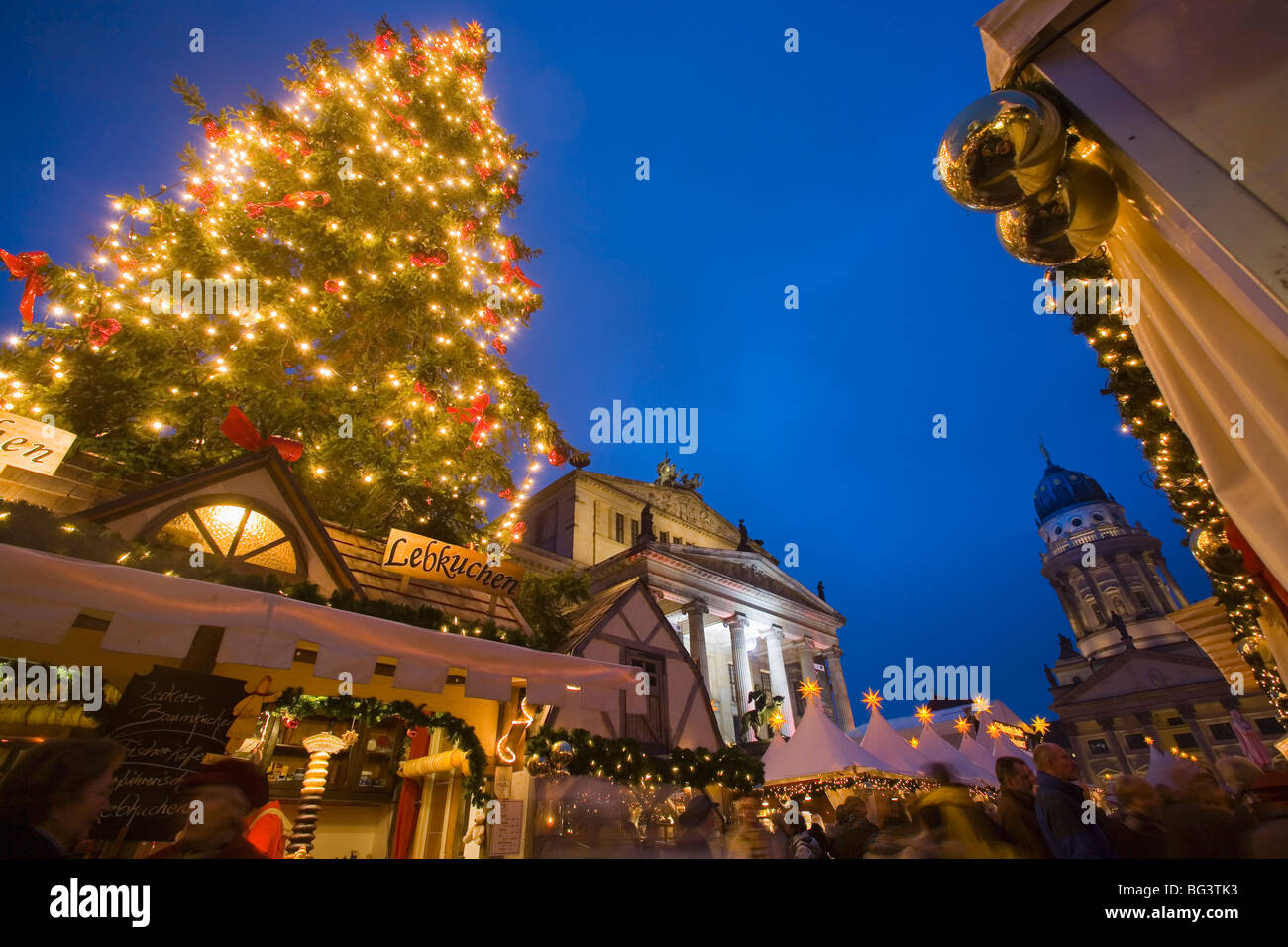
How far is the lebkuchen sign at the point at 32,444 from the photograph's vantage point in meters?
4.86

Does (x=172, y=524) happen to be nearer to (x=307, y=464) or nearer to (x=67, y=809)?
(x=307, y=464)

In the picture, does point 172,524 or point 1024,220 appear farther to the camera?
point 172,524

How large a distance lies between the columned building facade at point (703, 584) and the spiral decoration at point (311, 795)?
2113 cm

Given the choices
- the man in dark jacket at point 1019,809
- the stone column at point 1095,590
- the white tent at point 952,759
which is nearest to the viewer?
the man in dark jacket at point 1019,809

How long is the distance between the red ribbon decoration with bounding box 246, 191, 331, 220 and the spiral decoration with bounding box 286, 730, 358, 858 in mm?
8103

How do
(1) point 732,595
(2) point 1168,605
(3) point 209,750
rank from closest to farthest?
(3) point 209,750, (1) point 732,595, (2) point 1168,605

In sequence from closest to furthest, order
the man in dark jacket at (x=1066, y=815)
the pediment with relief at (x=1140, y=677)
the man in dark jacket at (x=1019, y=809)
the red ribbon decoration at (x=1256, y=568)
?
the man in dark jacket at (x=1066, y=815)
the man in dark jacket at (x=1019, y=809)
the red ribbon decoration at (x=1256, y=568)
the pediment with relief at (x=1140, y=677)

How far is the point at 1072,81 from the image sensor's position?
7.02ft

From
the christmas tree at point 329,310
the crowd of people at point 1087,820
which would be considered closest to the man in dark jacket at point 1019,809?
the crowd of people at point 1087,820

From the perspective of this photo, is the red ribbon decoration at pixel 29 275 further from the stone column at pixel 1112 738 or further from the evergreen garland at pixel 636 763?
the stone column at pixel 1112 738

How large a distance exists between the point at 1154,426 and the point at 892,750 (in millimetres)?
11811

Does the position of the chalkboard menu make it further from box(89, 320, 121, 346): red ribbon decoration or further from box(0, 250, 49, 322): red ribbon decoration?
box(0, 250, 49, 322): red ribbon decoration
